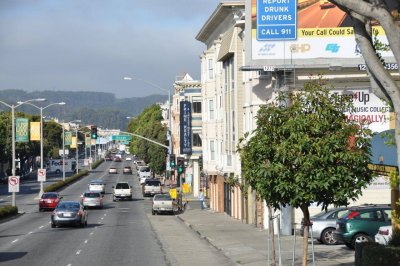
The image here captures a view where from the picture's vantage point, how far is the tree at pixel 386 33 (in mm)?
12016

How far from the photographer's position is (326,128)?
17.5m

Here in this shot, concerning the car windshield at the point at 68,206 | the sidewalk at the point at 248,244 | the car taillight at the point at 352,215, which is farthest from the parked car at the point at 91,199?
the car taillight at the point at 352,215

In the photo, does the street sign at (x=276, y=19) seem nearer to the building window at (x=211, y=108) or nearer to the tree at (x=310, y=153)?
the tree at (x=310, y=153)

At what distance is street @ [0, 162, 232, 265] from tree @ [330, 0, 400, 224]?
46.3 ft

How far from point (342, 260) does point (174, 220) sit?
27.1 metres

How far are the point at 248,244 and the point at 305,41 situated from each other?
10.2 meters

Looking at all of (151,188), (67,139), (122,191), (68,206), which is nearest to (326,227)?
(68,206)

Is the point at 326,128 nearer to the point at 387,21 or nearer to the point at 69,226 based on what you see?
the point at 387,21

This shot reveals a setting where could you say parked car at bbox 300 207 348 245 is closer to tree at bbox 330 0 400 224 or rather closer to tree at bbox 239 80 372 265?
tree at bbox 239 80 372 265

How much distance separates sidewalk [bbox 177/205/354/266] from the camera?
25906 mm

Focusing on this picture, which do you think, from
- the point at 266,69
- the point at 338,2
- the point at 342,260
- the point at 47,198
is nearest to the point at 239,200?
the point at 266,69

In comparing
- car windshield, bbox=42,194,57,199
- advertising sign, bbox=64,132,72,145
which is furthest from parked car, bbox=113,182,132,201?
advertising sign, bbox=64,132,72,145

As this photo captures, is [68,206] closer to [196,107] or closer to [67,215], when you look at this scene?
[67,215]

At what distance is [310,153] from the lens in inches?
677
